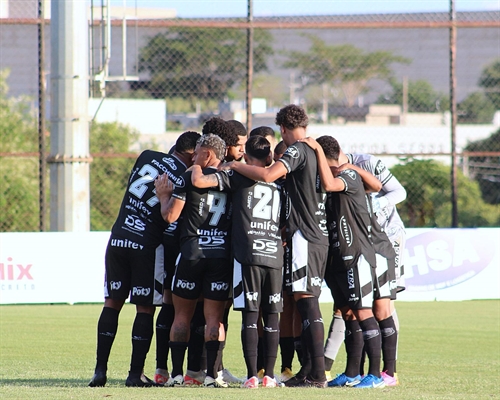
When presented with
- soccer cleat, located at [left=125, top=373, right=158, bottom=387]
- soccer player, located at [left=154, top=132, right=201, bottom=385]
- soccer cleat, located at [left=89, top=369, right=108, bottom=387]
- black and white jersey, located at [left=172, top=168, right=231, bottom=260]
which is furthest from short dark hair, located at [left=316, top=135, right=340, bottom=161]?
soccer cleat, located at [left=89, top=369, right=108, bottom=387]

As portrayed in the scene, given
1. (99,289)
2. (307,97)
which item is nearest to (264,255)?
(99,289)

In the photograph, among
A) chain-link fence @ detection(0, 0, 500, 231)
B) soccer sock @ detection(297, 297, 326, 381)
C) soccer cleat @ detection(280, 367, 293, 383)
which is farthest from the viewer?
chain-link fence @ detection(0, 0, 500, 231)

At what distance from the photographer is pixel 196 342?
26.3ft

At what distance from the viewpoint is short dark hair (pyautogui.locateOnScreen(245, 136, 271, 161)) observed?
25.2 feet

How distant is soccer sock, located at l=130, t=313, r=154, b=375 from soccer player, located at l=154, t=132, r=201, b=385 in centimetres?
18

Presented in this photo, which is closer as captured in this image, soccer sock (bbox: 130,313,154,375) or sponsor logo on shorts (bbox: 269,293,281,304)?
sponsor logo on shorts (bbox: 269,293,281,304)

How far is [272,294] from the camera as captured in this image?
297 inches

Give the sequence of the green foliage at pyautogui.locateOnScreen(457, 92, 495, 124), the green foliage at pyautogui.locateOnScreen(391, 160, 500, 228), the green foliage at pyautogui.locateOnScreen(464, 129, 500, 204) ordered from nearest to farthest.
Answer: the green foliage at pyautogui.locateOnScreen(391, 160, 500, 228)
the green foliage at pyautogui.locateOnScreen(464, 129, 500, 204)
the green foliage at pyautogui.locateOnScreen(457, 92, 495, 124)

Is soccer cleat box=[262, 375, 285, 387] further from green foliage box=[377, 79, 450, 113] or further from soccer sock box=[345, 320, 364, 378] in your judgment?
green foliage box=[377, 79, 450, 113]

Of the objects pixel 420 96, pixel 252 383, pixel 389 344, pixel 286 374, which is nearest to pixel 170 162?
pixel 252 383

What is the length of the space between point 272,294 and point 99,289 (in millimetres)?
7795

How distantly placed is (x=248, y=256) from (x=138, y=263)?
3.27 ft

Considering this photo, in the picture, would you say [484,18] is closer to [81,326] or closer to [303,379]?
[81,326]

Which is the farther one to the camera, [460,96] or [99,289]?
[460,96]
